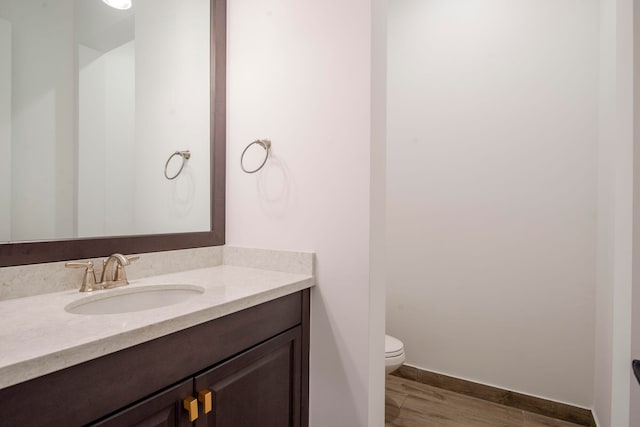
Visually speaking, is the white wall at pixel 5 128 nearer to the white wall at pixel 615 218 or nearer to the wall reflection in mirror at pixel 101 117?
the wall reflection in mirror at pixel 101 117

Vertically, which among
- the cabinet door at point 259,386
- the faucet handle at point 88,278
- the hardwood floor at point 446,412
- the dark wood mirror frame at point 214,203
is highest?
the dark wood mirror frame at point 214,203

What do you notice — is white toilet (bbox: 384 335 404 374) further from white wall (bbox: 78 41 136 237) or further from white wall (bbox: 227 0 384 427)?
white wall (bbox: 78 41 136 237)

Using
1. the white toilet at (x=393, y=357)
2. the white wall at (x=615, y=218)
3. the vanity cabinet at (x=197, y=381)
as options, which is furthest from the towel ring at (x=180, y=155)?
the white wall at (x=615, y=218)

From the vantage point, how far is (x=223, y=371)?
94 cm

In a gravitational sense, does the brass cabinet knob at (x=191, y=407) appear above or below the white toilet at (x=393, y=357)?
above

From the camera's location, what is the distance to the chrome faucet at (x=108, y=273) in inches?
41.5

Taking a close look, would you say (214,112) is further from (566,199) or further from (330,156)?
(566,199)

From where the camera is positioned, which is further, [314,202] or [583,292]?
[583,292]

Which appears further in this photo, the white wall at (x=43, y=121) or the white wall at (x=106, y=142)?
the white wall at (x=106, y=142)

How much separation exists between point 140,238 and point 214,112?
2.09 ft

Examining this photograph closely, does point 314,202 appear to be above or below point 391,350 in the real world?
above

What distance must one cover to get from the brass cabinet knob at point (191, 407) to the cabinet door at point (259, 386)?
30 mm

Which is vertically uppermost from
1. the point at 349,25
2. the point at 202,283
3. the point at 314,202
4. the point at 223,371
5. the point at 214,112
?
the point at 349,25

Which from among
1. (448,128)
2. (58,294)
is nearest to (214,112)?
(58,294)
